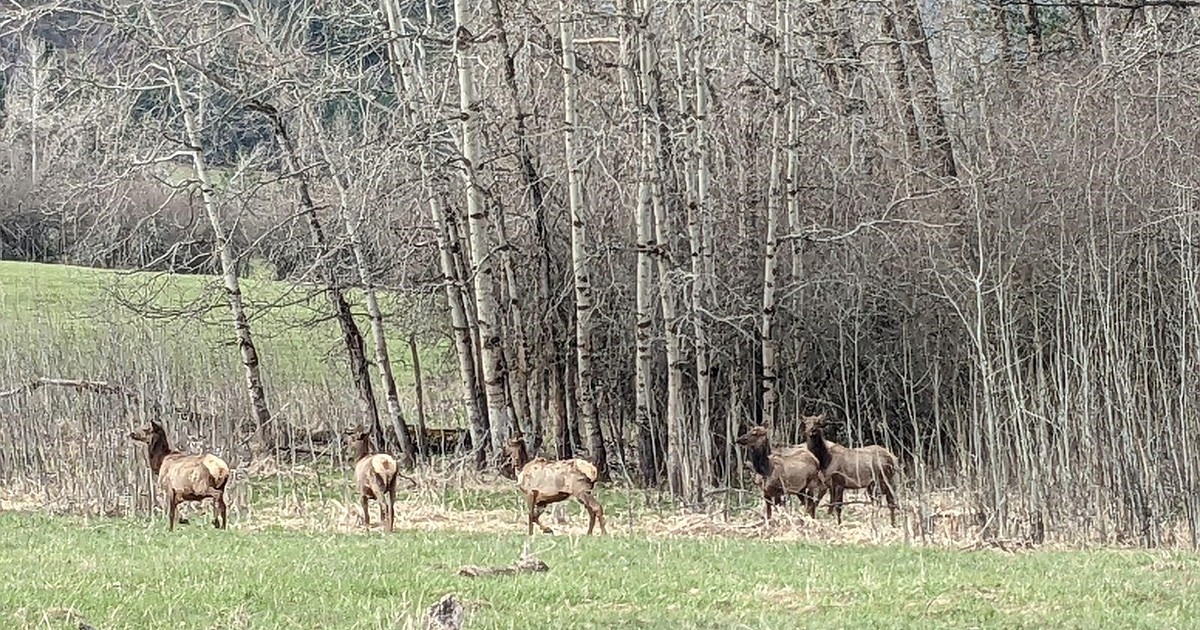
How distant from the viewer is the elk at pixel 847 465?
13.9 meters

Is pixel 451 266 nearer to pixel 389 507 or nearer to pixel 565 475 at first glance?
pixel 389 507

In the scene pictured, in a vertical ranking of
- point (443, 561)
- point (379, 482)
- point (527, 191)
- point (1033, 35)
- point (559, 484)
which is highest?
point (1033, 35)

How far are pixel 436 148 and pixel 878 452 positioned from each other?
6.62 meters

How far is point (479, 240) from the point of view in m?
17.2

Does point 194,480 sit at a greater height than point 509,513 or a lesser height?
greater

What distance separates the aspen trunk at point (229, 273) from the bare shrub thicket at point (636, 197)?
0.08 m

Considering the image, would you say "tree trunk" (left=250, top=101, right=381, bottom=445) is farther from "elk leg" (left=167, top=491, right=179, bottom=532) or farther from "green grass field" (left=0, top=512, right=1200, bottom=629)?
"green grass field" (left=0, top=512, right=1200, bottom=629)

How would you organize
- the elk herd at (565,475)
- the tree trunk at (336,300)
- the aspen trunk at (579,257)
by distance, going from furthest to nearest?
1. the tree trunk at (336,300)
2. the aspen trunk at (579,257)
3. the elk herd at (565,475)

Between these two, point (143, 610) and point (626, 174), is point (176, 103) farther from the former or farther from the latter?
point (143, 610)

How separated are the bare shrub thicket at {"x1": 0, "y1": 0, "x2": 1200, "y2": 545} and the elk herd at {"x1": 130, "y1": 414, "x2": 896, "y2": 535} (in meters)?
1.62

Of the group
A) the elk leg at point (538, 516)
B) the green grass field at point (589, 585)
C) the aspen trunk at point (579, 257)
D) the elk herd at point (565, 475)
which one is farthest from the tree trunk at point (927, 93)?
the green grass field at point (589, 585)

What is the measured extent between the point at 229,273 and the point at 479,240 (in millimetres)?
3946

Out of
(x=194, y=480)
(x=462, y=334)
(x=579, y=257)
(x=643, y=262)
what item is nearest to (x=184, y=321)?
(x=462, y=334)

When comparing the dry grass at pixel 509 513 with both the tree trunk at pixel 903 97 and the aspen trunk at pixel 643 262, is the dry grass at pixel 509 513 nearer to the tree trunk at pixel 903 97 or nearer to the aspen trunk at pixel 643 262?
the aspen trunk at pixel 643 262
